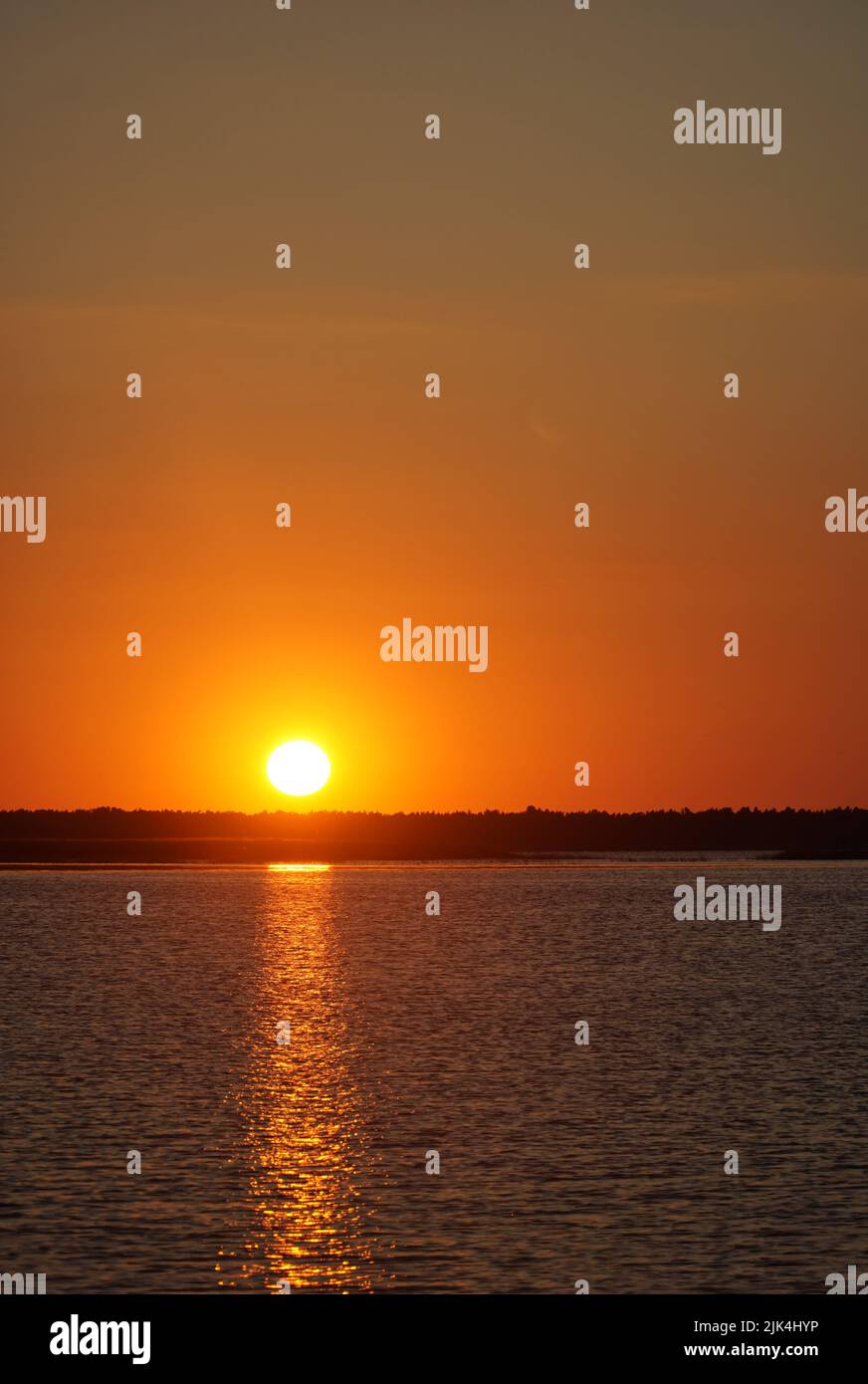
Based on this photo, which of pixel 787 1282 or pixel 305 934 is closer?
pixel 787 1282

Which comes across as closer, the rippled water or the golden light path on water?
the golden light path on water

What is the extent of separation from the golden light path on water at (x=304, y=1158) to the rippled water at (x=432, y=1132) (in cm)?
13

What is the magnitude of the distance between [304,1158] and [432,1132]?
4.58m

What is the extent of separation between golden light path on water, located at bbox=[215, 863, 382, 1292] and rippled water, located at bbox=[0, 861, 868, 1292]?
13 centimetres

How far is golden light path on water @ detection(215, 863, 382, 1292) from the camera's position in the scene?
3341 cm

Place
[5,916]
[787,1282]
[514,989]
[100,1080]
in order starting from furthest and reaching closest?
[5,916]
[514,989]
[100,1080]
[787,1282]

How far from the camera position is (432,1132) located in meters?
47.2

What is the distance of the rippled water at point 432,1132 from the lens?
34.1m

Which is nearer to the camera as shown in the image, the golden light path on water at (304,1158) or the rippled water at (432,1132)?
the golden light path on water at (304,1158)

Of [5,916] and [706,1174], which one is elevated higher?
[5,916]

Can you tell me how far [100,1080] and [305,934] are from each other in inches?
3579
